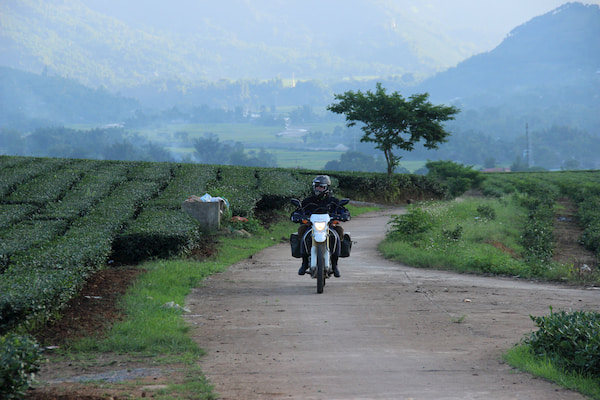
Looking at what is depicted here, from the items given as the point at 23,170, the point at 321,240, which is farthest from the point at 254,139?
the point at 321,240

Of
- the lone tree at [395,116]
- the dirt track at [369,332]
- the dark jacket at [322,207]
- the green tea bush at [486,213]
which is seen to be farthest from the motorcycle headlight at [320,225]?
the lone tree at [395,116]

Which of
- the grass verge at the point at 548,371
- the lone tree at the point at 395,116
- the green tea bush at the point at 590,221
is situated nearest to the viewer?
the grass verge at the point at 548,371

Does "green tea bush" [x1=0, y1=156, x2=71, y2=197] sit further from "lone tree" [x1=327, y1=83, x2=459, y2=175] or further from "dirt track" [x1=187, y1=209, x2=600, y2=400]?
"lone tree" [x1=327, y1=83, x2=459, y2=175]

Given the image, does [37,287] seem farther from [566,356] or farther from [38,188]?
[38,188]

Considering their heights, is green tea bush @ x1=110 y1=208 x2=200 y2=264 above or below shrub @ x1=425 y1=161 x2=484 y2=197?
below

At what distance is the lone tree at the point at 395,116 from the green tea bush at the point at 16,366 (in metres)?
27.0

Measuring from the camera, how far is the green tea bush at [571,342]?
583cm

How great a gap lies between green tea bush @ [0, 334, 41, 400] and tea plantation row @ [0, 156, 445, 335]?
214cm

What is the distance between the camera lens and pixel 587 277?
12.1 metres

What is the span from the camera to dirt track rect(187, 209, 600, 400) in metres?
5.62

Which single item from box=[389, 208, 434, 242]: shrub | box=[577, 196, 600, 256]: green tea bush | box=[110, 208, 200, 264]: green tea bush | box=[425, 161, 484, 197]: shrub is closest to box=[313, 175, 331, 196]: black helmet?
box=[110, 208, 200, 264]: green tea bush

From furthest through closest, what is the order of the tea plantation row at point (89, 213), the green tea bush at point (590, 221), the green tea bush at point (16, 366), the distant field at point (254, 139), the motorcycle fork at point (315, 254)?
the distant field at point (254, 139), the green tea bush at point (590, 221), the motorcycle fork at point (315, 254), the tea plantation row at point (89, 213), the green tea bush at point (16, 366)

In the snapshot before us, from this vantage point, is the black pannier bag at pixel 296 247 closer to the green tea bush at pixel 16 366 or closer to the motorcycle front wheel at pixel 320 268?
the motorcycle front wheel at pixel 320 268

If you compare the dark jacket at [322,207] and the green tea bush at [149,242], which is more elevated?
the dark jacket at [322,207]
